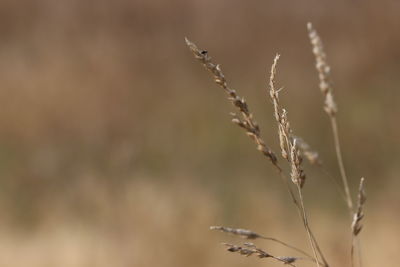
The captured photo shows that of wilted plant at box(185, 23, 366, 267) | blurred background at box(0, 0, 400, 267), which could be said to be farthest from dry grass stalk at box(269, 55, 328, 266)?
blurred background at box(0, 0, 400, 267)

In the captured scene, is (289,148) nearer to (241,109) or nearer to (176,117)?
(241,109)

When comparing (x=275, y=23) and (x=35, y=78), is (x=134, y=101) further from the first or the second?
(x=275, y=23)

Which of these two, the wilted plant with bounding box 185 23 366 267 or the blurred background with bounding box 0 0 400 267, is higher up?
the blurred background with bounding box 0 0 400 267

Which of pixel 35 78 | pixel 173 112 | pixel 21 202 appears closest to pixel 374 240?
pixel 173 112

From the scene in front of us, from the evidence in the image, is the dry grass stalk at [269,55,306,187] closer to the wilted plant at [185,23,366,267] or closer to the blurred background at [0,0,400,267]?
the wilted plant at [185,23,366,267]

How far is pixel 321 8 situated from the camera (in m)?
3.93

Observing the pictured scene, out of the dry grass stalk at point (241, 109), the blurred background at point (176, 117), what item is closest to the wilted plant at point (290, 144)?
the dry grass stalk at point (241, 109)

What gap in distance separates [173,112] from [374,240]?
1.39 metres

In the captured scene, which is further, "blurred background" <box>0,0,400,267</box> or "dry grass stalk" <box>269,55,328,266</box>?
"blurred background" <box>0,0,400,267</box>

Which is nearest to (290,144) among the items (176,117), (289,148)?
(289,148)

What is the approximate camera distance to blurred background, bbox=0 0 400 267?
125 inches

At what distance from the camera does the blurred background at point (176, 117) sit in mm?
3186

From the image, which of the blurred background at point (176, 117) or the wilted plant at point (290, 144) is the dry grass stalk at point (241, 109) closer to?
the wilted plant at point (290, 144)

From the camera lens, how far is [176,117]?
386cm
